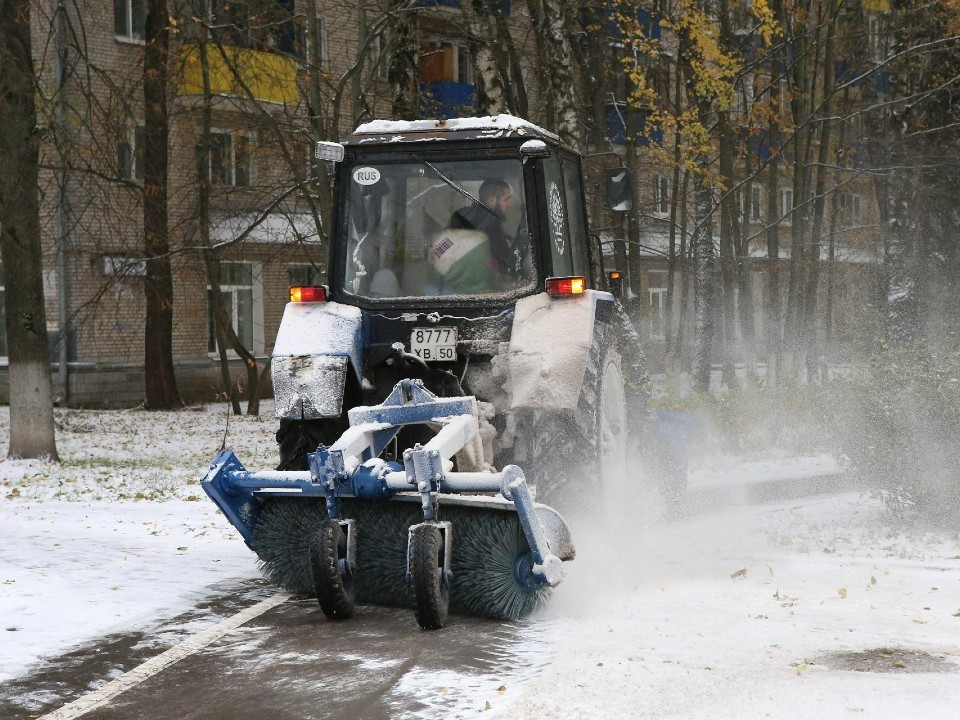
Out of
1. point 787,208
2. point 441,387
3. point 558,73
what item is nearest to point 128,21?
point 558,73

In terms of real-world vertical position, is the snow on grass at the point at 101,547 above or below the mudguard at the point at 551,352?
below

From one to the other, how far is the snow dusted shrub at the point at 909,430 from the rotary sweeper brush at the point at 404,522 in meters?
4.07

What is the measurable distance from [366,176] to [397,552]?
2.42m

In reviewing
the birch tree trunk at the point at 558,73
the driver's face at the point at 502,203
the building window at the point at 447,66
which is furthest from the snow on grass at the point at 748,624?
the building window at the point at 447,66

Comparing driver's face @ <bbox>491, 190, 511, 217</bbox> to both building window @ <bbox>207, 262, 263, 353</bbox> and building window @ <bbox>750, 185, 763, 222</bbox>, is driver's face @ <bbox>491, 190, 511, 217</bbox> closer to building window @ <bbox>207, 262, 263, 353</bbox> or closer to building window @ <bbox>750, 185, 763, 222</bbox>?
building window @ <bbox>750, 185, 763, 222</bbox>

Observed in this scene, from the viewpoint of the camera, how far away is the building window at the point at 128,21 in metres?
27.1

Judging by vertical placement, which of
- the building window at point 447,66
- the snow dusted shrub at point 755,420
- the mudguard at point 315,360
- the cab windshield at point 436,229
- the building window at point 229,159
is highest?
the building window at point 447,66

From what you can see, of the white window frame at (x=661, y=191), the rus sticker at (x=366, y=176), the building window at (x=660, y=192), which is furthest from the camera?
the building window at (x=660, y=192)

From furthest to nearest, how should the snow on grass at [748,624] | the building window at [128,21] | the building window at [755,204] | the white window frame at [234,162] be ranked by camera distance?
the building window at [755,204] → the building window at [128,21] → the white window frame at [234,162] → the snow on grass at [748,624]

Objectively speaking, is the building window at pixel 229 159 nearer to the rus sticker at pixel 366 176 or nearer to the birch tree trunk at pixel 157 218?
the birch tree trunk at pixel 157 218

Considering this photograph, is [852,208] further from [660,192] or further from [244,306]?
[244,306]

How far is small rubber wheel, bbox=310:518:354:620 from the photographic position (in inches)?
243

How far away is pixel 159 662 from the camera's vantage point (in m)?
5.73

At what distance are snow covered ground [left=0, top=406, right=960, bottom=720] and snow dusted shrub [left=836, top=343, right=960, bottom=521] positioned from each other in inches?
12.5
